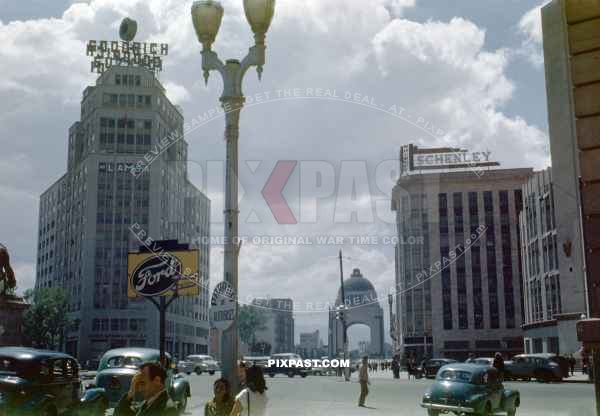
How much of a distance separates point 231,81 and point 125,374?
1114 centimetres

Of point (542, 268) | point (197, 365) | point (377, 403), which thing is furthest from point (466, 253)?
point (377, 403)

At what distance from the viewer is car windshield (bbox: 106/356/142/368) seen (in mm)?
19906

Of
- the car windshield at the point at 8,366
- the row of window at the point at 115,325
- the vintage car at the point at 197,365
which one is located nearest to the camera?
the car windshield at the point at 8,366

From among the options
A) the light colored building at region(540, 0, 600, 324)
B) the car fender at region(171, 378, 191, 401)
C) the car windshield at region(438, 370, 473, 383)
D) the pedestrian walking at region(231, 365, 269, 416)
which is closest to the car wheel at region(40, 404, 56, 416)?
the car fender at region(171, 378, 191, 401)

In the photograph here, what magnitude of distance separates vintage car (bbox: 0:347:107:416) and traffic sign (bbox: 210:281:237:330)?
22.4ft

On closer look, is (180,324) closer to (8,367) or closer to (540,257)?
(540,257)

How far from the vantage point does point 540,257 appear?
203 feet

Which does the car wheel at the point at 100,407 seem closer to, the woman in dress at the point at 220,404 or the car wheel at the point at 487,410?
the woman in dress at the point at 220,404

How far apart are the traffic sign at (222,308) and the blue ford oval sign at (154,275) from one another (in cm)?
1286

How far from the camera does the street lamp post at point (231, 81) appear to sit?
1038cm

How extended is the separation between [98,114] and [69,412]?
99150mm

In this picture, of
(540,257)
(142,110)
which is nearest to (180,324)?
(142,110)

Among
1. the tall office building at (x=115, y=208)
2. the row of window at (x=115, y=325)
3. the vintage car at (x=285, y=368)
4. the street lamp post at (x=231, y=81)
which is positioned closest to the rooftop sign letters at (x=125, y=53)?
the tall office building at (x=115, y=208)

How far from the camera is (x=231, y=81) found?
1135 cm
